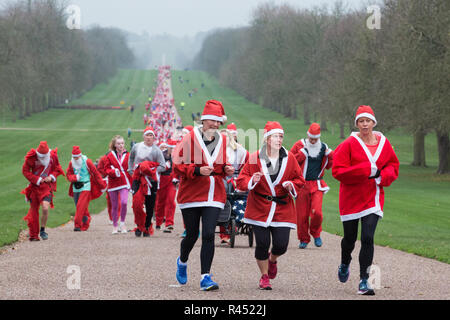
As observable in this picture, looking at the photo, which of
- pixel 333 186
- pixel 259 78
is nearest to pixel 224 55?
pixel 259 78

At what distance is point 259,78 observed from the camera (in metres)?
93.5

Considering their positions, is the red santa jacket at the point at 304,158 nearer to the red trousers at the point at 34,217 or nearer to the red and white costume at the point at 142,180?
the red and white costume at the point at 142,180

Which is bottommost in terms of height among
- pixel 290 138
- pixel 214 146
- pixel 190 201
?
pixel 290 138

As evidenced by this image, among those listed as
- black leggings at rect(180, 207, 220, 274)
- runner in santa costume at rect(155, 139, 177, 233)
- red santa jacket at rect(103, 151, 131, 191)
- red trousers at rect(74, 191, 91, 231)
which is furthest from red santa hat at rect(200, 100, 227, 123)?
red trousers at rect(74, 191, 91, 231)

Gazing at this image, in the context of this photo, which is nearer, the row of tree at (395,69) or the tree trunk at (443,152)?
the row of tree at (395,69)

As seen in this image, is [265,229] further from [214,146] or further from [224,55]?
[224,55]

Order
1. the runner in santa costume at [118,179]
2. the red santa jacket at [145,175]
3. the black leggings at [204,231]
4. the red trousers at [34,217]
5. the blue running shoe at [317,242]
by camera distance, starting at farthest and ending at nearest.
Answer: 1. the runner in santa costume at [118,179]
2. the red santa jacket at [145,175]
3. the red trousers at [34,217]
4. the blue running shoe at [317,242]
5. the black leggings at [204,231]

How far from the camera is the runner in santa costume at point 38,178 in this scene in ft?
49.0

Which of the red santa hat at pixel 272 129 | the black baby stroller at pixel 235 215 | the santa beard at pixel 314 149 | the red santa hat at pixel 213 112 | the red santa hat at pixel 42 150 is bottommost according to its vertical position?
the black baby stroller at pixel 235 215

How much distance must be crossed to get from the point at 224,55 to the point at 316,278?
158987mm

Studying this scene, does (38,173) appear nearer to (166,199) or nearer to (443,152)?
(166,199)

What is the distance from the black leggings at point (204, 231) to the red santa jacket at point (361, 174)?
4.77ft

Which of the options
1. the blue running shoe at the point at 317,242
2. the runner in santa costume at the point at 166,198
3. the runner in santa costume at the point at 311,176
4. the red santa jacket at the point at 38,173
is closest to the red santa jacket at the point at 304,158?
the runner in santa costume at the point at 311,176

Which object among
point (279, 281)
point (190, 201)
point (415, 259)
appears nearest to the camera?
point (190, 201)
